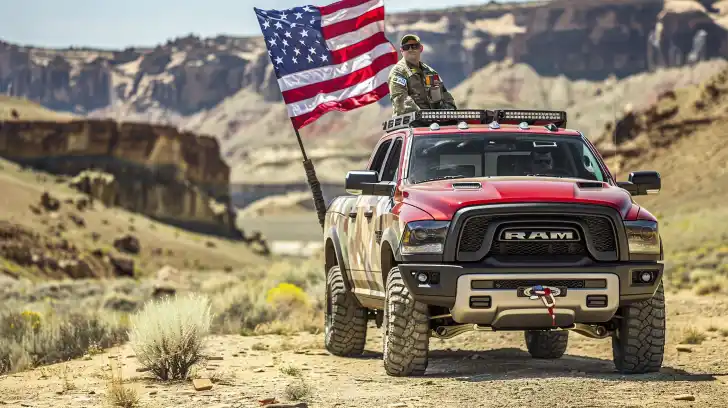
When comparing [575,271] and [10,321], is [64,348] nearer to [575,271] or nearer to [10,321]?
[10,321]

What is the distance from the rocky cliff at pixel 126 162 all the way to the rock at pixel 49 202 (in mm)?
14563

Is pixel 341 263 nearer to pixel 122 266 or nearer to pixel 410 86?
pixel 410 86

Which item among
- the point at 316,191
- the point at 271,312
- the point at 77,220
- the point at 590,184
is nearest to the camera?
the point at 590,184

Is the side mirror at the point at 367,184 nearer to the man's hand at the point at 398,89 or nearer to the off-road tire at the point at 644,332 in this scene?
the man's hand at the point at 398,89

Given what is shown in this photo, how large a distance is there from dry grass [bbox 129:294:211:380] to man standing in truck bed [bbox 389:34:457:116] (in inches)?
126

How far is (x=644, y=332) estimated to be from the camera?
974 cm

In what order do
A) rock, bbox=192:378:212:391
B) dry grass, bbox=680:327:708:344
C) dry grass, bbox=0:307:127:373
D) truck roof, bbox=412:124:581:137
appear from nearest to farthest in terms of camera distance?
rock, bbox=192:378:212:391 → truck roof, bbox=412:124:581:137 → dry grass, bbox=0:307:127:373 → dry grass, bbox=680:327:708:344

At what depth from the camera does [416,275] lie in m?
9.20

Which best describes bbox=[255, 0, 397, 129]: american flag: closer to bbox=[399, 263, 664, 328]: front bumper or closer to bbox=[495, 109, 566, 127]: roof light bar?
bbox=[495, 109, 566, 127]: roof light bar

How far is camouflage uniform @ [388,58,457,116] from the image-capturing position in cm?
1232

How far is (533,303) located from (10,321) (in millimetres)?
9352

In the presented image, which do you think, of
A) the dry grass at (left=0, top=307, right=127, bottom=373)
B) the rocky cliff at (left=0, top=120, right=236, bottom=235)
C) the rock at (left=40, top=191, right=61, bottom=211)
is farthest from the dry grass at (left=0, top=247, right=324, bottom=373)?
the rocky cliff at (left=0, top=120, right=236, bottom=235)

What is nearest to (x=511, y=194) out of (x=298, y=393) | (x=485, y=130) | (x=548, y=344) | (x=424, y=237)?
(x=424, y=237)

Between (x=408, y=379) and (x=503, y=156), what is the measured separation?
2.30 metres
